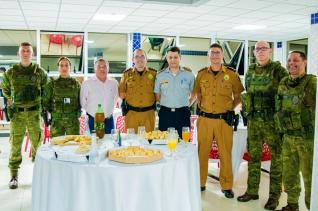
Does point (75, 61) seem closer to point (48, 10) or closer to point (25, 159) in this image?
point (48, 10)

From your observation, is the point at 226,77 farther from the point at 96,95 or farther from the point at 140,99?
the point at 96,95

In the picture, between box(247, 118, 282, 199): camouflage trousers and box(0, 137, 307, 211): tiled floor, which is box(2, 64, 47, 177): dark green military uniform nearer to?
box(0, 137, 307, 211): tiled floor

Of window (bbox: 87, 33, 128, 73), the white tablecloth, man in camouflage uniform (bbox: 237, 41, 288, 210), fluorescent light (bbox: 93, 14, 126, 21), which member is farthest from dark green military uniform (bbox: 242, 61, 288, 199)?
fluorescent light (bbox: 93, 14, 126, 21)

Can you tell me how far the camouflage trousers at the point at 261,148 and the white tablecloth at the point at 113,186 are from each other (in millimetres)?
1392

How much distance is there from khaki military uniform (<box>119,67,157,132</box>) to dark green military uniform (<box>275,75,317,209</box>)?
1.35 m

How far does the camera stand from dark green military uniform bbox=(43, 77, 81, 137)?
3.76m

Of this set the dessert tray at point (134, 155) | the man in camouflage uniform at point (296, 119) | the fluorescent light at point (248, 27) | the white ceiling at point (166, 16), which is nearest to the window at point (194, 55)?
the white ceiling at point (166, 16)

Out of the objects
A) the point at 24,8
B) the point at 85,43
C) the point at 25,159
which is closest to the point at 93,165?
the point at 25,159

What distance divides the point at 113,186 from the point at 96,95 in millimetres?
1900

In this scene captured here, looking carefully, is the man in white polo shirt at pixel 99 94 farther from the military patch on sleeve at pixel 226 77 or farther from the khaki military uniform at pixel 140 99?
the military patch on sleeve at pixel 226 77

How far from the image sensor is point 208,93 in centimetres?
355

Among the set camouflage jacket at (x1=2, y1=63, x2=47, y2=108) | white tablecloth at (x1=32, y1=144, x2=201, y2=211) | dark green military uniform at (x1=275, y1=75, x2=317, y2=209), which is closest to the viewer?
white tablecloth at (x1=32, y1=144, x2=201, y2=211)

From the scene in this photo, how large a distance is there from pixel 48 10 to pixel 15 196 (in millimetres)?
3499

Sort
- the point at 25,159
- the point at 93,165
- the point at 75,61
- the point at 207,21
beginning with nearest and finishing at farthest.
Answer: the point at 93,165, the point at 25,159, the point at 207,21, the point at 75,61
